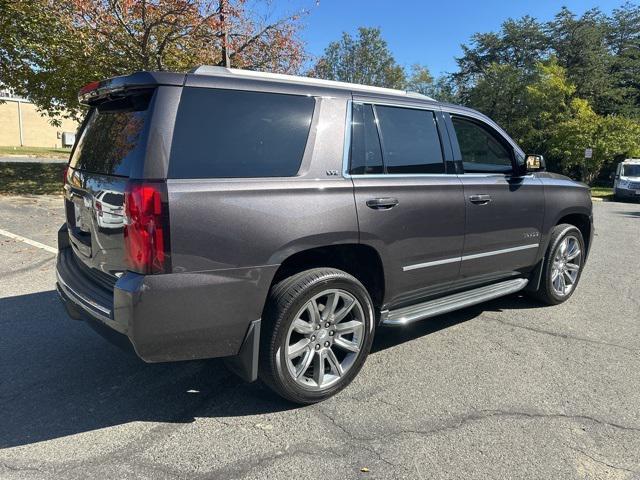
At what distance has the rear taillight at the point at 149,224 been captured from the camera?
95.4 inches

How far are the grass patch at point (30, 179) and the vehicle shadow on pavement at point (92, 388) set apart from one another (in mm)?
10976

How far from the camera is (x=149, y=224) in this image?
2426mm

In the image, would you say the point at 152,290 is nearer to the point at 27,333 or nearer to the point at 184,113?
the point at 184,113

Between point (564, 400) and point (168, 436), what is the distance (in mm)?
2504

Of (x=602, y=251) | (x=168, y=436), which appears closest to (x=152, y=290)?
(x=168, y=436)

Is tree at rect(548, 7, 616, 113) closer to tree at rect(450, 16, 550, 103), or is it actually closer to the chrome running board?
tree at rect(450, 16, 550, 103)

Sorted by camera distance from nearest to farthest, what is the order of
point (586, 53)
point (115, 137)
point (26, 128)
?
1. point (115, 137)
2. point (586, 53)
3. point (26, 128)

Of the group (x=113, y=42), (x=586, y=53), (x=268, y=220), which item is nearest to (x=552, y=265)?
(x=268, y=220)

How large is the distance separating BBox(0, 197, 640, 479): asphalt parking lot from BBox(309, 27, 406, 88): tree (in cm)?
4891

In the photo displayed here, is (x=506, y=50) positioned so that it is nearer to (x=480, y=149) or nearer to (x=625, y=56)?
(x=625, y=56)

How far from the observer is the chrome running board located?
11.5 feet

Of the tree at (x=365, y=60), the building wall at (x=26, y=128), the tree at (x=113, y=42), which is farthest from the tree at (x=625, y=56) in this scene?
the building wall at (x=26, y=128)

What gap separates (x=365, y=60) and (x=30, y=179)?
41.3 m

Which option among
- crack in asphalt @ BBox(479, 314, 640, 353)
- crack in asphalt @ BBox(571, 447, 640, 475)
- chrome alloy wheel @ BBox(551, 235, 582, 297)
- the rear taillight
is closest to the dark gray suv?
the rear taillight
